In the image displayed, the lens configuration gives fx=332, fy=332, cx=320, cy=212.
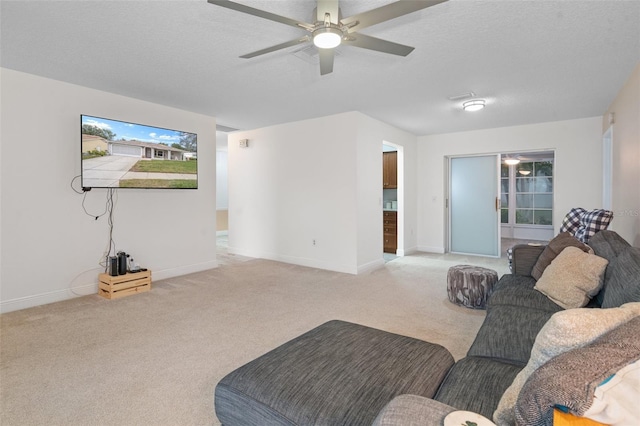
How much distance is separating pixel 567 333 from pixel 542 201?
876 centimetres

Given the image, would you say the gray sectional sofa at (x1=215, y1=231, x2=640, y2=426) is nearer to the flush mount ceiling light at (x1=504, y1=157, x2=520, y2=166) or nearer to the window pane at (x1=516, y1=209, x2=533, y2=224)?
the flush mount ceiling light at (x1=504, y1=157, x2=520, y2=166)

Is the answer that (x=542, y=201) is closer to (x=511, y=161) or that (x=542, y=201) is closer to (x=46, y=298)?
(x=511, y=161)

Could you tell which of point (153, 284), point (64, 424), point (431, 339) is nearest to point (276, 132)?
point (153, 284)

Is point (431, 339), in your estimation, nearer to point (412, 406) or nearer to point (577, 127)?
point (412, 406)

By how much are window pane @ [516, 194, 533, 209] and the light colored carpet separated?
16.5ft

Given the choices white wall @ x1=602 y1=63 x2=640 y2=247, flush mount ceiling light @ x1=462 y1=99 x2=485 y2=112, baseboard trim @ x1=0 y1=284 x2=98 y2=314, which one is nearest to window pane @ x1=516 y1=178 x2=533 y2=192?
white wall @ x1=602 y1=63 x2=640 y2=247

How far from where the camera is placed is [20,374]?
2164 mm

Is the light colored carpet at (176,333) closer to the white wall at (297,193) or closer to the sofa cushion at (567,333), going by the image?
the white wall at (297,193)

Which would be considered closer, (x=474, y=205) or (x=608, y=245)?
(x=608, y=245)

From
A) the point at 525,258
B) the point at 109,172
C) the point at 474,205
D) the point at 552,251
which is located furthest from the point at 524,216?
the point at 109,172

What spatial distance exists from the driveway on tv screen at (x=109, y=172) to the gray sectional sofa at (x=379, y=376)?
3.35 m

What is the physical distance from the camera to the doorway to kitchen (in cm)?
650

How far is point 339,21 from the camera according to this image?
2.14 meters

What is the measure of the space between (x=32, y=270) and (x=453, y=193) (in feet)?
22.1
